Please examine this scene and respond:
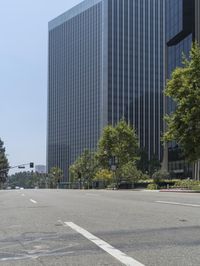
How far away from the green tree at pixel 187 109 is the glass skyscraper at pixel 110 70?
10928cm

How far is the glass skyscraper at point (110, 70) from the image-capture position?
159500 millimetres

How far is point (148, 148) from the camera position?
15838 centimetres

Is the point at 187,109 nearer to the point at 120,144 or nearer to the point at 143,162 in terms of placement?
the point at 120,144

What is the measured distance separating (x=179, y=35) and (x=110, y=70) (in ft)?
234

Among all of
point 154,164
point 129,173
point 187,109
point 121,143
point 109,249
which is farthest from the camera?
point 154,164

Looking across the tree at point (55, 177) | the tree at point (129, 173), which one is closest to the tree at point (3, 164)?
the tree at point (55, 177)

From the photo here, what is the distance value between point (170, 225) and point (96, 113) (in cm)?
15069

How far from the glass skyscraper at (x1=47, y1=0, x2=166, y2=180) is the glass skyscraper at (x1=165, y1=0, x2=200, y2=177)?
60910 millimetres

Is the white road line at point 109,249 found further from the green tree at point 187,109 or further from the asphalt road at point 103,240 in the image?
the green tree at point 187,109

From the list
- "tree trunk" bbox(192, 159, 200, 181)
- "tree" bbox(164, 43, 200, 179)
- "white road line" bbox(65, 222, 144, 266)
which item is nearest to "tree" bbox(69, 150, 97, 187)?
"tree trunk" bbox(192, 159, 200, 181)

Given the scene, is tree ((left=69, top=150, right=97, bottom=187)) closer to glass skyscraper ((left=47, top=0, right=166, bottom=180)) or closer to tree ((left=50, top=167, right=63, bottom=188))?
glass skyscraper ((left=47, top=0, right=166, bottom=180))

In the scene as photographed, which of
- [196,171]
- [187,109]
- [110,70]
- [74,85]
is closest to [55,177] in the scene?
[74,85]

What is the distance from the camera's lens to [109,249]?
9359 mm

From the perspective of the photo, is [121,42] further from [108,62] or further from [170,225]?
[170,225]
